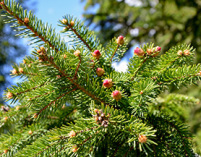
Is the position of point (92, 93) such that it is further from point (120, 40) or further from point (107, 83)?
point (120, 40)

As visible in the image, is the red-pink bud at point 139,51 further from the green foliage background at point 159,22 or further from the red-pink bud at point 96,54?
A: the green foliage background at point 159,22

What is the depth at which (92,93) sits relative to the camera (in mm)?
431

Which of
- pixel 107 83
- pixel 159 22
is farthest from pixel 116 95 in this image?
pixel 159 22

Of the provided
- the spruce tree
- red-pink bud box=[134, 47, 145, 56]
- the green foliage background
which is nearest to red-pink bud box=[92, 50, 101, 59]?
the spruce tree

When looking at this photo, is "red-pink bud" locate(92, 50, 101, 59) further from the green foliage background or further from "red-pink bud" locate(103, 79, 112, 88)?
the green foliage background

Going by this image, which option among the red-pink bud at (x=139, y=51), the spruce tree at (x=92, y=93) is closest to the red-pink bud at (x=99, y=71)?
the spruce tree at (x=92, y=93)

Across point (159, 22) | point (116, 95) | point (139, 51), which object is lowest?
point (116, 95)

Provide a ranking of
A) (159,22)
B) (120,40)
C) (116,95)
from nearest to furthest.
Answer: (116,95)
(120,40)
(159,22)

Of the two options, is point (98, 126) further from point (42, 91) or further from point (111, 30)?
point (111, 30)

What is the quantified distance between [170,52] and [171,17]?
6.94ft

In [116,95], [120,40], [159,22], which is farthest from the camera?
[159,22]

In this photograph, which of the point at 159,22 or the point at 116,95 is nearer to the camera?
the point at 116,95

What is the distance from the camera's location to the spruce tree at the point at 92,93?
0.36 meters

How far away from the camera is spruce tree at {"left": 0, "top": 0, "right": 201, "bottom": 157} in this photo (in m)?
0.36
